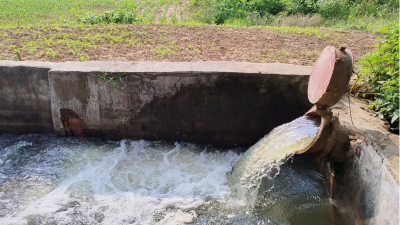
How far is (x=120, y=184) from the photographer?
366cm

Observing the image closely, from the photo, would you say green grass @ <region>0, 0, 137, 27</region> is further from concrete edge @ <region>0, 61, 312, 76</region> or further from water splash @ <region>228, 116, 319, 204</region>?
A: water splash @ <region>228, 116, 319, 204</region>

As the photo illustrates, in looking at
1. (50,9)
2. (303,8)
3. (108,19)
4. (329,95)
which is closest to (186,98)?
(329,95)

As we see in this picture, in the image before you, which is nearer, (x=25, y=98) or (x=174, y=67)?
(x=174, y=67)

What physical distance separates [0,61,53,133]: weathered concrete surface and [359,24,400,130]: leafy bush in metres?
4.15

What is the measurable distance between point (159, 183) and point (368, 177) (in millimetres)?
2182

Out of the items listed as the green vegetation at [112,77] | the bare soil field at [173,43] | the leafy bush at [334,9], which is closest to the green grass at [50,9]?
the bare soil field at [173,43]

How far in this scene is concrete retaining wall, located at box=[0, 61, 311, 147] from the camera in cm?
408

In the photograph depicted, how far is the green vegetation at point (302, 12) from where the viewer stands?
347 inches

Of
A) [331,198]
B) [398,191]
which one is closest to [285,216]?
[331,198]

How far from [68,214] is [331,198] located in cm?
279

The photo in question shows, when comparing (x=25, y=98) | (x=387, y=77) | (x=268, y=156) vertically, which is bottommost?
(x=268, y=156)

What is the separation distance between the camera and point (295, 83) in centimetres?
404

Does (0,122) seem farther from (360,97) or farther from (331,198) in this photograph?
(360,97)

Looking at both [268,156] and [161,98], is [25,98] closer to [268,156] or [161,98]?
[161,98]
